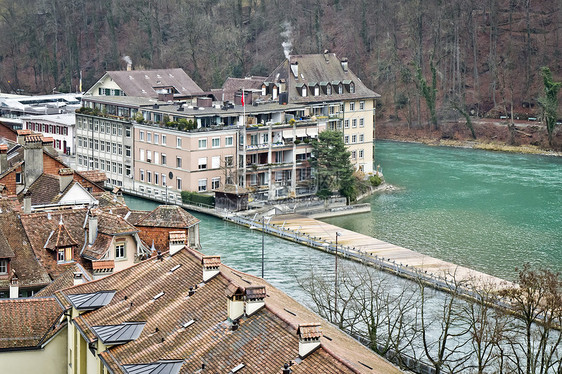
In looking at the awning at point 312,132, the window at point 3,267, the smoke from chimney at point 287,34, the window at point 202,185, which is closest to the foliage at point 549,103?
the awning at point 312,132

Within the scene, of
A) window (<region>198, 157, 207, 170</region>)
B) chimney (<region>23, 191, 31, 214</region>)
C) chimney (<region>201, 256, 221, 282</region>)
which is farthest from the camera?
window (<region>198, 157, 207, 170</region>)

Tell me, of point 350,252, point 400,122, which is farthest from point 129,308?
point 400,122

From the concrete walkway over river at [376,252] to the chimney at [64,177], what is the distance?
1681 cm

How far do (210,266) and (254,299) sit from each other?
3.19 meters

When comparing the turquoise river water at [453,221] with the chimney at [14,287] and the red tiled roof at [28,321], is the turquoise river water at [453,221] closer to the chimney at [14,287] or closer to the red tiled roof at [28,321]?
the chimney at [14,287]

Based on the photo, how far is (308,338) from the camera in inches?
953

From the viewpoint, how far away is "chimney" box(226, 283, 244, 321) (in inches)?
1061

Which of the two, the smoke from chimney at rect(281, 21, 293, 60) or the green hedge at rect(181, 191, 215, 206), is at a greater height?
the smoke from chimney at rect(281, 21, 293, 60)

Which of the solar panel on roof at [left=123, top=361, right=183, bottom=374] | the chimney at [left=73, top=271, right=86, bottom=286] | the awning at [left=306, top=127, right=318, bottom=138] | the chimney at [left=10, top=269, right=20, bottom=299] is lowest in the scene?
the chimney at [left=10, top=269, right=20, bottom=299]

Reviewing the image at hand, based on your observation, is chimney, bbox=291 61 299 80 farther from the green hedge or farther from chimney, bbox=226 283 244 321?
chimney, bbox=226 283 244 321

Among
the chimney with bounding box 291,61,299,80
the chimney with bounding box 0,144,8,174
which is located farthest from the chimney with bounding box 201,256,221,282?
the chimney with bounding box 291,61,299,80

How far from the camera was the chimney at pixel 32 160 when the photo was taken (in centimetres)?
4947

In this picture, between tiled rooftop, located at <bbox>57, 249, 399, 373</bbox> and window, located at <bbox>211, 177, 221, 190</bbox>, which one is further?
window, located at <bbox>211, 177, 221, 190</bbox>

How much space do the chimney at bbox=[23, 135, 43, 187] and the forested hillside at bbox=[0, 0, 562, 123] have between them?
6720 centimetres
